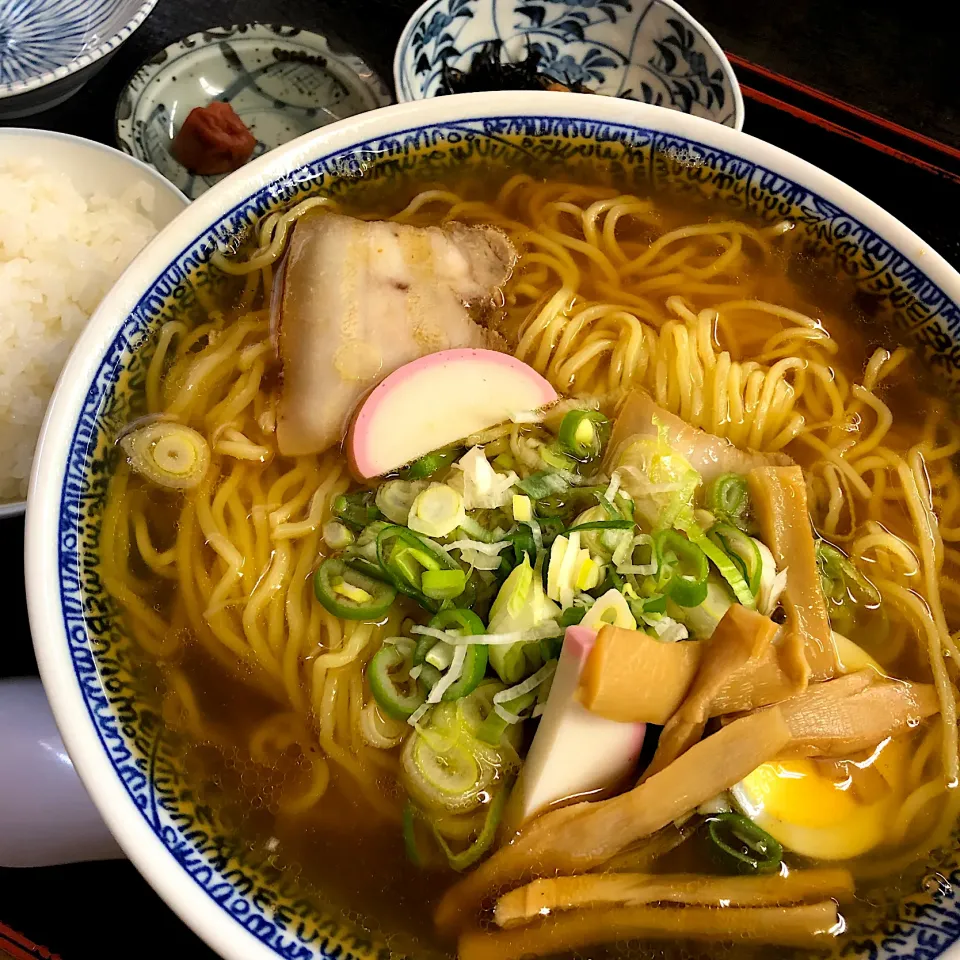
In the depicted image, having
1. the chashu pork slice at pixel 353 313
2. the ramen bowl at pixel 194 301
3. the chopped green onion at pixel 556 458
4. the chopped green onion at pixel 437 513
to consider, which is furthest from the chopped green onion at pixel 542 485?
the ramen bowl at pixel 194 301

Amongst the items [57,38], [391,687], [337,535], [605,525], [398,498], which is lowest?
[391,687]

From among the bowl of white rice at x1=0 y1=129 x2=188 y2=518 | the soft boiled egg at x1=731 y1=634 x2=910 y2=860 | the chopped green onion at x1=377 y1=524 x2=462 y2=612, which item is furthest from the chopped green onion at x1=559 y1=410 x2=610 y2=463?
the bowl of white rice at x1=0 y1=129 x2=188 y2=518

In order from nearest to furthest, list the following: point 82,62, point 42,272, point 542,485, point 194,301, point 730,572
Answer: point 730,572 → point 542,485 → point 194,301 → point 42,272 → point 82,62

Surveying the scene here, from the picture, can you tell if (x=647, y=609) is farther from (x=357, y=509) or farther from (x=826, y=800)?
(x=357, y=509)

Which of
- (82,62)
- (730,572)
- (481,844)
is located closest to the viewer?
(481,844)

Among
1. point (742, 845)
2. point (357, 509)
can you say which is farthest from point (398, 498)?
point (742, 845)
